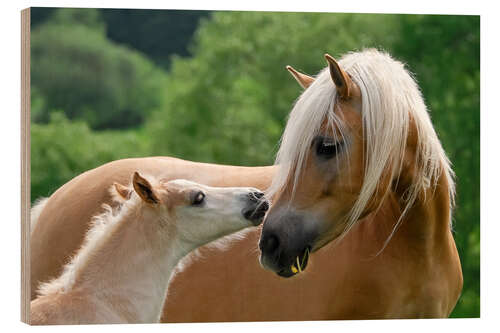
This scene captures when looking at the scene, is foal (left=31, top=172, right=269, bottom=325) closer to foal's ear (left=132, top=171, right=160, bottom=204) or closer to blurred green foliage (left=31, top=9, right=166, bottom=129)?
foal's ear (left=132, top=171, right=160, bottom=204)

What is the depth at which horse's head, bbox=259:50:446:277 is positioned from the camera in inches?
155

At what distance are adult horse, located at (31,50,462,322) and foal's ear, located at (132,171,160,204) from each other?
0.52 metres

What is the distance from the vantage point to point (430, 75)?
694cm

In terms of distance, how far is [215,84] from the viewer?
→ 1138 centimetres

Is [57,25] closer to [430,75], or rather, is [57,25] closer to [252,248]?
[430,75]

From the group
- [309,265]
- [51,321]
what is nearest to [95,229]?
[51,321]

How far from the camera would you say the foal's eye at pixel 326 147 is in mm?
3990

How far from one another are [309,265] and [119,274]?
117cm

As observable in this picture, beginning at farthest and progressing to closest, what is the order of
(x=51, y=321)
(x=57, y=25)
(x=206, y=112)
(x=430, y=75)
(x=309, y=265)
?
(x=206, y=112) → (x=57, y=25) → (x=430, y=75) → (x=309, y=265) → (x=51, y=321)

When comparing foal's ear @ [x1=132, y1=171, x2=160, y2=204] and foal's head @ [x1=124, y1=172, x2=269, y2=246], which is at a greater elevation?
foal's ear @ [x1=132, y1=171, x2=160, y2=204]

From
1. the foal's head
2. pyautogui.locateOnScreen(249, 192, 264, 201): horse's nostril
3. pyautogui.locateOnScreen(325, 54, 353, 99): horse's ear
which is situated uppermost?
pyautogui.locateOnScreen(325, 54, 353, 99): horse's ear

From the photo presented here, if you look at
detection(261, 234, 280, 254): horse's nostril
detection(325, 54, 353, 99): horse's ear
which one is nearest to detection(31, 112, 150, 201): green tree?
detection(261, 234, 280, 254): horse's nostril

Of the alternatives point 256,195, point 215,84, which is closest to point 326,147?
point 256,195

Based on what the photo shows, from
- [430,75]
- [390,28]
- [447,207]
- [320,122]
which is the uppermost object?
[390,28]
